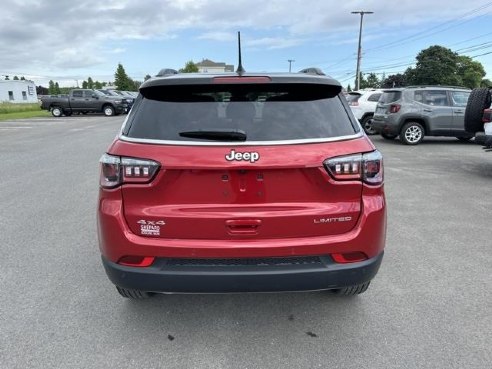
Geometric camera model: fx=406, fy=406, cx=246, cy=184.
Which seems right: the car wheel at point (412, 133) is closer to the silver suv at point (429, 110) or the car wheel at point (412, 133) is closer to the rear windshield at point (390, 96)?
the silver suv at point (429, 110)

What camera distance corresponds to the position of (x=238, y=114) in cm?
257

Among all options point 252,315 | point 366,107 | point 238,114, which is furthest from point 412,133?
point 238,114

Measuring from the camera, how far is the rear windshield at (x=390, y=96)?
40.7 feet

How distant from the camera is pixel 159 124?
2564 millimetres

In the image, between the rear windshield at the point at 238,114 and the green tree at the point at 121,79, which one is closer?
the rear windshield at the point at 238,114

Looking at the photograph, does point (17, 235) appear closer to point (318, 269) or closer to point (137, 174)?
point (137, 174)

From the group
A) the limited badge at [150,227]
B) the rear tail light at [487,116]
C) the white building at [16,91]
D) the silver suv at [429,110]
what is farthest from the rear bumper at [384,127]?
the white building at [16,91]

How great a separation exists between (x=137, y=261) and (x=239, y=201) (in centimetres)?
75

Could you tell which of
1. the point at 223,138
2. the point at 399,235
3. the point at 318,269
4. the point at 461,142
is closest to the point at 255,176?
the point at 223,138

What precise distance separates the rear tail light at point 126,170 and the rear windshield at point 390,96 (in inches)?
450

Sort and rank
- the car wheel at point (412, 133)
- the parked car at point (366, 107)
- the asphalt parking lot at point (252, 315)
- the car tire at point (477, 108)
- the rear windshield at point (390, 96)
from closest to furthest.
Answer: the asphalt parking lot at point (252, 315) < the car tire at point (477, 108) < the rear windshield at point (390, 96) < the car wheel at point (412, 133) < the parked car at point (366, 107)

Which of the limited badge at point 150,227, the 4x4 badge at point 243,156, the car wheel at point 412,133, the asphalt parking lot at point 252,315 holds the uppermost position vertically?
the 4x4 badge at point 243,156

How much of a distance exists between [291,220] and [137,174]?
3.20 ft

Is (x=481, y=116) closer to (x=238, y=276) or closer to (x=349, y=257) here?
(x=349, y=257)
